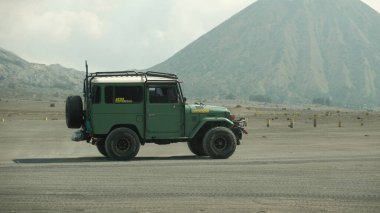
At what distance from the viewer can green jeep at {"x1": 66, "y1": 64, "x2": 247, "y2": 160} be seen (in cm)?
2059

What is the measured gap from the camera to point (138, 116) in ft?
68.1

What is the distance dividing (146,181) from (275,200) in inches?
148

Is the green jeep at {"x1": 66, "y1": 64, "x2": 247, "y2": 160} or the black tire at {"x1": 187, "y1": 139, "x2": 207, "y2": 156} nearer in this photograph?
the green jeep at {"x1": 66, "y1": 64, "x2": 247, "y2": 160}

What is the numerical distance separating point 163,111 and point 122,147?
1.69 metres

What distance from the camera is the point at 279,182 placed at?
14055 mm

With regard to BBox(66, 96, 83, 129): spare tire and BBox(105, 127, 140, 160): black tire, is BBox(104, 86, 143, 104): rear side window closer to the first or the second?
BBox(105, 127, 140, 160): black tire

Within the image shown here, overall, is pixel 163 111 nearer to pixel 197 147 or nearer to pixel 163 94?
pixel 163 94

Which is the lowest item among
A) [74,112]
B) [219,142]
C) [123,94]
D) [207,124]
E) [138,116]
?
[219,142]

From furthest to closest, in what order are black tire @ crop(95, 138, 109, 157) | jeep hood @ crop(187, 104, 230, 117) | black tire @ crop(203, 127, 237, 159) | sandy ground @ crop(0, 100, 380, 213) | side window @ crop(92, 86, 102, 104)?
black tire @ crop(95, 138, 109, 157), jeep hood @ crop(187, 104, 230, 117), black tire @ crop(203, 127, 237, 159), side window @ crop(92, 86, 102, 104), sandy ground @ crop(0, 100, 380, 213)

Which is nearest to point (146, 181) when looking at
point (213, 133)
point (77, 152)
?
point (213, 133)

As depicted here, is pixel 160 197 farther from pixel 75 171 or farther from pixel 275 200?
pixel 75 171

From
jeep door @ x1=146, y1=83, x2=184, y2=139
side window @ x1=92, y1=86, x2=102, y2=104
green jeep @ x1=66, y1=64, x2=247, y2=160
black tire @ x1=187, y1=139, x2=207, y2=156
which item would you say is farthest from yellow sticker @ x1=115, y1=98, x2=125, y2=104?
black tire @ x1=187, y1=139, x2=207, y2=156

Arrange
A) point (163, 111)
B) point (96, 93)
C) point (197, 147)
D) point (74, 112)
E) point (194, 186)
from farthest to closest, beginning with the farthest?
1. point (197, 147)
2. point (74, 112)
3. point (163, 111)
4. point (96, 93)
5. point (194, 186)

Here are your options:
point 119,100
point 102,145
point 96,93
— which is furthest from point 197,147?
point 96,93
